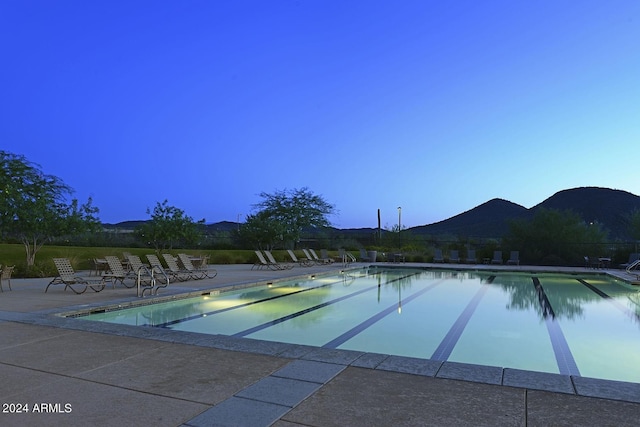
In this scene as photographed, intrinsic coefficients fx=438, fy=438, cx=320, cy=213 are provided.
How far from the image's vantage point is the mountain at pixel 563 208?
45.0 metres

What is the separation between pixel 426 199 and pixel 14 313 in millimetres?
49753

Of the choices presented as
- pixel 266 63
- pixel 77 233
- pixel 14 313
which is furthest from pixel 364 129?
pixel 14 313

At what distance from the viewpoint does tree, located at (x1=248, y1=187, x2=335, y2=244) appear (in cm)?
3384

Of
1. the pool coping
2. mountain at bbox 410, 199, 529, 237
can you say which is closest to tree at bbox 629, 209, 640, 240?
the pool coping

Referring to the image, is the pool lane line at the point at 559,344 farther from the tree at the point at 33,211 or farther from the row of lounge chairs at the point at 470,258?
the tree at the point at 33,211

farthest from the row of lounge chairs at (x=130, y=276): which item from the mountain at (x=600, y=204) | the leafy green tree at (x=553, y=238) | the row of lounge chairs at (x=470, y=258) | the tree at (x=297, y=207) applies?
the mountain at (x=600, y=204)

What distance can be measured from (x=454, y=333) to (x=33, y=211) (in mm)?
11974

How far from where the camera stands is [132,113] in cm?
3309

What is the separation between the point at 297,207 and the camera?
34.1 m

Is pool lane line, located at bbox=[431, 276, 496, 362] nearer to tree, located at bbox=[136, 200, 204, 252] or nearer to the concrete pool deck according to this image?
the concrete pool deck

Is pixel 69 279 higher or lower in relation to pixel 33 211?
lower

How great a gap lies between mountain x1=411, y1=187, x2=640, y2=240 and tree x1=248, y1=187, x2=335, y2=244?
15793 mm

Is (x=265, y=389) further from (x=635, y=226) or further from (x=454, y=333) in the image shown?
(x=635, y=226)

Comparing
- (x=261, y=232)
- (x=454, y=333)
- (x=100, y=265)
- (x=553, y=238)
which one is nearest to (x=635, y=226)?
(x=553, y=238)
